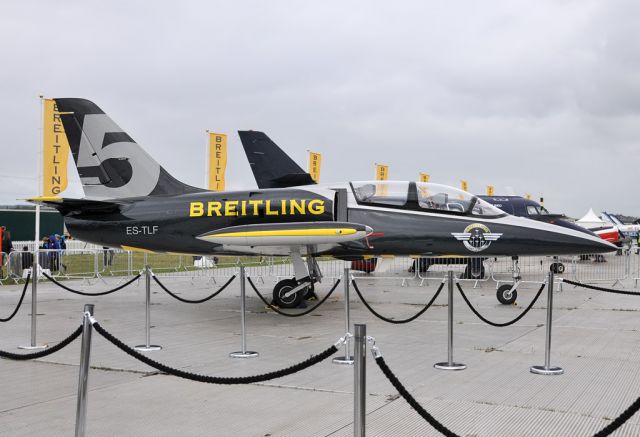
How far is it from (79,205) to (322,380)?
24.0 feet

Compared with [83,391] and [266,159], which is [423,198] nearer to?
[83,391]

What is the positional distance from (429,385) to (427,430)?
1.24 m

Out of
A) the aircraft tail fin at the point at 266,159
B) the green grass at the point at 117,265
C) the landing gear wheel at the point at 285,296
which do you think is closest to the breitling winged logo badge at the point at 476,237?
the landing gear wheel at the point at 285,296

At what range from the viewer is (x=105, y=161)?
11711 mm

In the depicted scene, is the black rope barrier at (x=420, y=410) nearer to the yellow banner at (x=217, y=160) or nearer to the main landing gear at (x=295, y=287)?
the main landing gear at (x=295, y=287)

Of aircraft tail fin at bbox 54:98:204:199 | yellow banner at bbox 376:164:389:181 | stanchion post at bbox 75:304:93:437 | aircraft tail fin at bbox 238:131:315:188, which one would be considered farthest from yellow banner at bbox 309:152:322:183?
stanchion post at bbox 75:304:93:437

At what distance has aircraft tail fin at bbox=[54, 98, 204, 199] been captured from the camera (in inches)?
459

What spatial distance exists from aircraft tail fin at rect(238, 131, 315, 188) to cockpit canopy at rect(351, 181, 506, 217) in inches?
265

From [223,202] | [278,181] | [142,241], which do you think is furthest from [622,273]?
[142,241]

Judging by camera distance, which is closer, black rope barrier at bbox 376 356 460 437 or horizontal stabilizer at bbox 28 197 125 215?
black rope barrier at bbox 376 356 460 437

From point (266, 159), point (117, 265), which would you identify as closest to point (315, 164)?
point (117, 265)

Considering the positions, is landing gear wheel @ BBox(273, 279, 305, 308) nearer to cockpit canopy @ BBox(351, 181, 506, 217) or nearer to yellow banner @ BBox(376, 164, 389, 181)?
cockpit canopy @ BBox(351, 181, 506, 217)

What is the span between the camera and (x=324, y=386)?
17.7 feet

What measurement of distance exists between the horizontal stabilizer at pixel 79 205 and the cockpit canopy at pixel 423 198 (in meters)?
4.66
